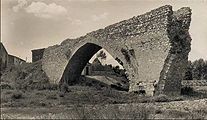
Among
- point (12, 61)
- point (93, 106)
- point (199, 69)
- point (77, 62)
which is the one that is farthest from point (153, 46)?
point (199, 69)

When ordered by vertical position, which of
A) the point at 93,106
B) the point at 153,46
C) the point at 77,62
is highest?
the point at 153,46

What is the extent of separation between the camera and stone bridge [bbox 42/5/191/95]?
23.1m

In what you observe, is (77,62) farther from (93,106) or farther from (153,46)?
(93,106)

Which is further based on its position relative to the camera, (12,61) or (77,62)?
(12,61)

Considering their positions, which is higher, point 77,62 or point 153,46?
point 153,46

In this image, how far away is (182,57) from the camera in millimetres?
Answer: 23766

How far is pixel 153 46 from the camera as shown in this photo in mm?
24031

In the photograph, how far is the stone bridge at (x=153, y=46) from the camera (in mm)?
23062

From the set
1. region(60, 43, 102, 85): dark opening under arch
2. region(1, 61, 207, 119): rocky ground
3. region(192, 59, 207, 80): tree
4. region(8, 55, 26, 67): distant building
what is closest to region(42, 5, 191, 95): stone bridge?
region(1, 61, 207, 119): rocky ground

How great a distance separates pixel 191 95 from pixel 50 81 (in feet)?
53.9

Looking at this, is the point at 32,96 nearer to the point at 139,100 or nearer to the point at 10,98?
the point at 10,98

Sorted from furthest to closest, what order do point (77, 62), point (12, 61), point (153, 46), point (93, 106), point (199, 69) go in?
point (199, 69) < point (12, 61) < point (77, 62) < point (153, 46) < point (93, 106)

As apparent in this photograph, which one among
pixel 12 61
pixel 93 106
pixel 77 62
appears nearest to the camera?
pixel 93 106

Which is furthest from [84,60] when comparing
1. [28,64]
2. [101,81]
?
[28,64]
